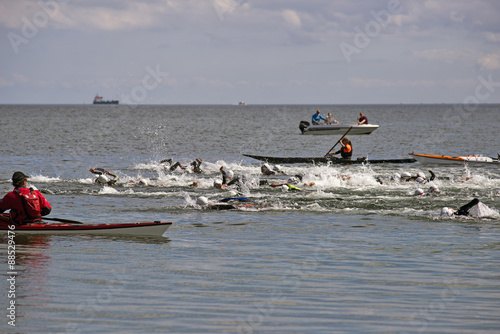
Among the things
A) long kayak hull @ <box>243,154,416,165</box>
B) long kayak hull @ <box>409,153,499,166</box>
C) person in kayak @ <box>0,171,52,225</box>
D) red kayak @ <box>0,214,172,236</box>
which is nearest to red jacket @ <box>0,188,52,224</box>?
person in kayak @ <box>0,171,52,225</box>

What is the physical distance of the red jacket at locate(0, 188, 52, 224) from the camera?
1402 cm

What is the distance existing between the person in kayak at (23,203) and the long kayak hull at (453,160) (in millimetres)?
23938

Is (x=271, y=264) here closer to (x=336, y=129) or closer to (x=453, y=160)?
(x=453, y=160)

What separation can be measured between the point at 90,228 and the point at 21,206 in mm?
1590

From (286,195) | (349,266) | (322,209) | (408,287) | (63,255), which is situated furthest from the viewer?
(286,195)

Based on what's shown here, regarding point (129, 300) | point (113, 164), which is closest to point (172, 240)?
point (129, 300)

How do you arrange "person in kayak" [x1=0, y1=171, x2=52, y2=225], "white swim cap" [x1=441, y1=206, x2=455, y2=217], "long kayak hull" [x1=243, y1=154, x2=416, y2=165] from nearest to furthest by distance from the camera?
"person in kayak" [x1=0, y1=171, x2=52, y2=225] → "white swim cap" [x1=441, y1=206, x2=455, y2=217] → "long kayak hull" [x1=243, y1=154, x2=416, y2=165]

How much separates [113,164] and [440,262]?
2617cm

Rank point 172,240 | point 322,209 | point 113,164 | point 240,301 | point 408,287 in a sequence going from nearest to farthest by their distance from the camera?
1. point 240,301
2. point 408,287
3. point 172,240
4. point 322,209
5. point 113,164

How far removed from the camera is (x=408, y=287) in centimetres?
Result: 1071

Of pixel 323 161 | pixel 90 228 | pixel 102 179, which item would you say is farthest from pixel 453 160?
pixel 90 228

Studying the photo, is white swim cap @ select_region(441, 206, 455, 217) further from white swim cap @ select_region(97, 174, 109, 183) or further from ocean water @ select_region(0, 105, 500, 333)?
white swim cap @ select_region(97, 174, 109, 183)

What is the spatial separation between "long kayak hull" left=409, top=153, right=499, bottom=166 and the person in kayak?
23.9 metres

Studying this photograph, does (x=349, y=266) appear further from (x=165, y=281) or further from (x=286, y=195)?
(x=286, y=195)
